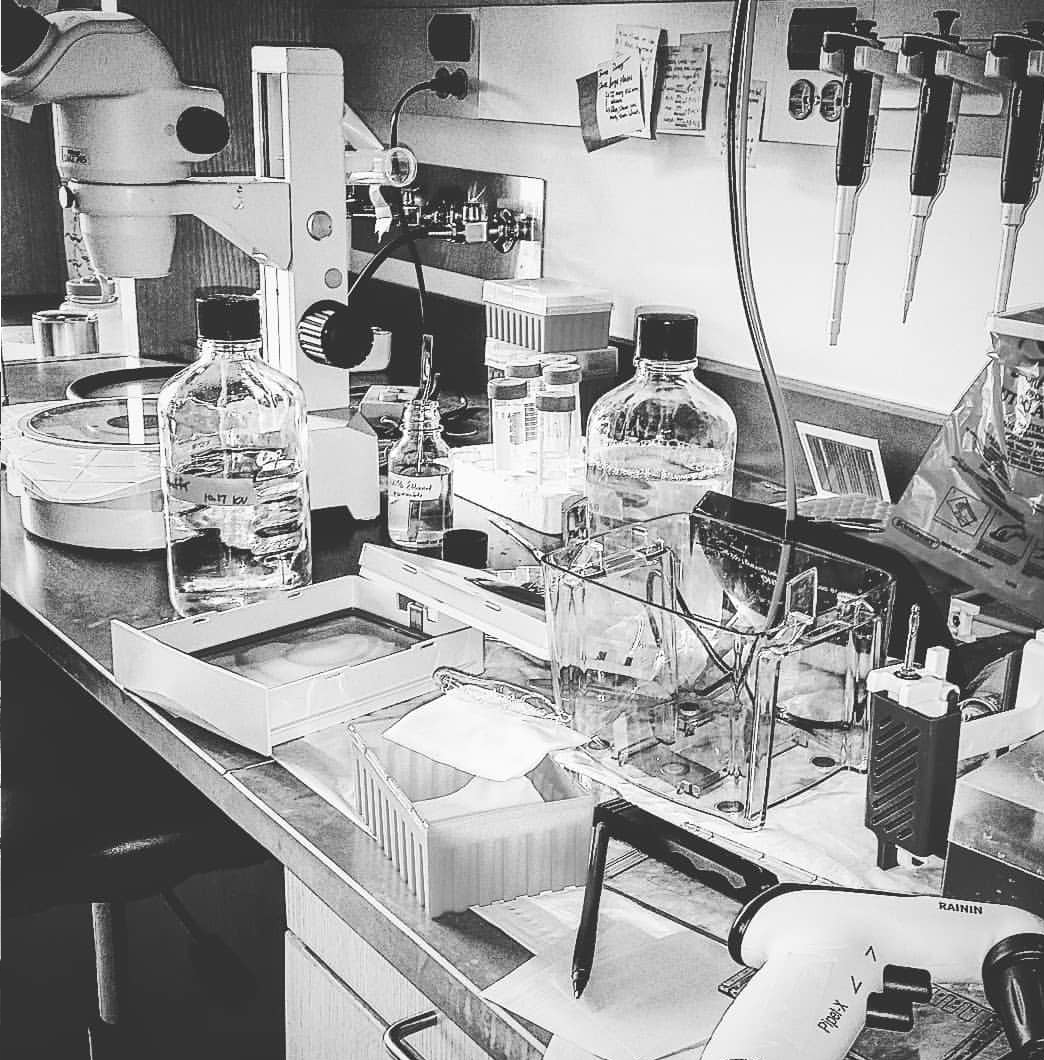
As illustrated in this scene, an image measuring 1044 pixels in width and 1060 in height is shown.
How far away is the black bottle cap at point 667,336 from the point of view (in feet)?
4.33

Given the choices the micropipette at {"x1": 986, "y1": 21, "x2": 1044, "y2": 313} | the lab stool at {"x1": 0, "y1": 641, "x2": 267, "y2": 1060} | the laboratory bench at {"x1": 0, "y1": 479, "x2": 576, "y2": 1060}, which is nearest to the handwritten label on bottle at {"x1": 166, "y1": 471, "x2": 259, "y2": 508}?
the laboratory bench at {"x1": 0, "y1": 479, "x2": 576, "y2": 1060}

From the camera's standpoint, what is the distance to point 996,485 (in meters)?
1.21

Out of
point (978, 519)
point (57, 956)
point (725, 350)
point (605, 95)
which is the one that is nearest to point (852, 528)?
point (978, 519)

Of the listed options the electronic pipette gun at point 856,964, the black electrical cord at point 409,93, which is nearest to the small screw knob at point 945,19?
the electronic pipette gun at point 856,964

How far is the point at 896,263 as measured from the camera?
1569 mm

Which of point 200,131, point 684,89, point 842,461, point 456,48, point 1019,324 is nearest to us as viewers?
point 1019,324

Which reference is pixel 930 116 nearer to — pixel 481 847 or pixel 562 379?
pixel 562 379

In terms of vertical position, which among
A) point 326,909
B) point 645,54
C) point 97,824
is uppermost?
point 645,54

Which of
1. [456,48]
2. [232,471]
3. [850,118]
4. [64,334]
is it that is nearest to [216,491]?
[232,471]

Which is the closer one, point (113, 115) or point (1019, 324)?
point (1019, 324)

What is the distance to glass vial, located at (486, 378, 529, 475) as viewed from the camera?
1647 mm

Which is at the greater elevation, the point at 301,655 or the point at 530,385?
the point at 530,385

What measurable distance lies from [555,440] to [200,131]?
1.82 ft

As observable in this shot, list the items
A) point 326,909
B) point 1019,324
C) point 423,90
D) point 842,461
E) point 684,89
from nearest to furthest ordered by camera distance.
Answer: point 326,909, point 1019,324, point 842,461, point 684,89, point 423,90
